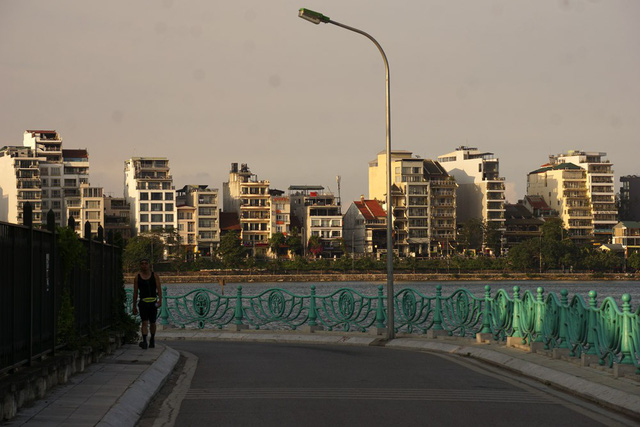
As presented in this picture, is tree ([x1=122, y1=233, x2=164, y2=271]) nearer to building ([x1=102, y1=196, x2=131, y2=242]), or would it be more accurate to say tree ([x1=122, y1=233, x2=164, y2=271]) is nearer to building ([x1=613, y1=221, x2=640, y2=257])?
building ([x1=102, y1=196, x2=131, y2=242])

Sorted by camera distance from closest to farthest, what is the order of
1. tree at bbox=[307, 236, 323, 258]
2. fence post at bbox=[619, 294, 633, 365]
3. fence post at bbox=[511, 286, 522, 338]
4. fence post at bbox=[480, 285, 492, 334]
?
fence post at bbox=[619, 294, 633, 365], fence post at bbox=[511, 286, 522, 338], fence post at bbox=[480, 285, 492, 334], tree at bbox=[307, 236, 323, 258]

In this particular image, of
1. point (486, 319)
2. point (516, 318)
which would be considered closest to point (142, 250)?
point (486, 319)

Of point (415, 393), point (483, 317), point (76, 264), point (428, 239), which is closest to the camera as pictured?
point (415, 393)

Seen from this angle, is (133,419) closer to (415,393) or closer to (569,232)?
(415,393)

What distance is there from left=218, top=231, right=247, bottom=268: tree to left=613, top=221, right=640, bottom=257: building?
72.2m

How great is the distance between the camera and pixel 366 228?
15588 cm

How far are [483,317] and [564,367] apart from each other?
6.22 metres

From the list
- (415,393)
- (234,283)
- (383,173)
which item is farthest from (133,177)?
(415,393)

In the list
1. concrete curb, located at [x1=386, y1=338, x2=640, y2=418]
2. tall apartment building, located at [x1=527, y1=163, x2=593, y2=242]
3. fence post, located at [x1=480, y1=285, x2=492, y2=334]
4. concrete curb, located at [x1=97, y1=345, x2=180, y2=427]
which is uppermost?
tall apartment building, located at [x1=527, y1=163, x2=593, y2=242]

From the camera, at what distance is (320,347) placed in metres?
21.5

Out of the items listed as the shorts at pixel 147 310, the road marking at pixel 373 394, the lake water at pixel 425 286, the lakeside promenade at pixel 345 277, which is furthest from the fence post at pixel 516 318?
the lakeside promenade at pixel 345 277

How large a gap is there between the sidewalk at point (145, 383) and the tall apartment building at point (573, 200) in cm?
16120

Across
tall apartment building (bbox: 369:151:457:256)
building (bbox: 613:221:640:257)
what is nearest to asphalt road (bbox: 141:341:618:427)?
tall apartment building (bbox: 369:151:457:256)

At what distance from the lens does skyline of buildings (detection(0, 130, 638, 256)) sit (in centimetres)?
14662
